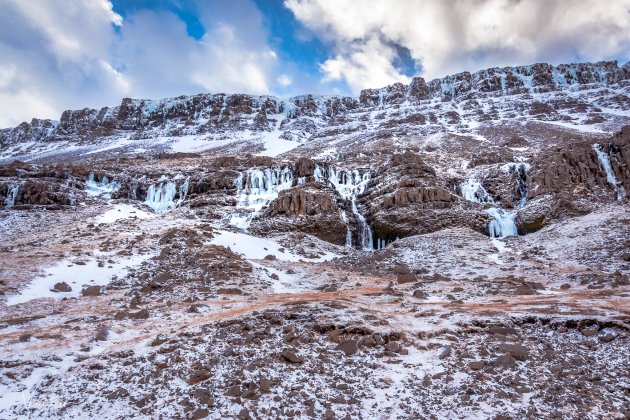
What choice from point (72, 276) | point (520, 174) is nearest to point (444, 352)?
point (72, 276)

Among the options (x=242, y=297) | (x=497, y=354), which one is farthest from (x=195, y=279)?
(x=497, y=354)

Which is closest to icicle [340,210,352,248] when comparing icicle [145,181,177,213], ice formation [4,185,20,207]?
icicle [145,181,177,213]

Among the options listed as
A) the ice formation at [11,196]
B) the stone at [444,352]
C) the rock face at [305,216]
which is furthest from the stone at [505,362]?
the ice formation at [11,196]

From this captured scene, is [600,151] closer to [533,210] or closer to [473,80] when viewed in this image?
[533,210]

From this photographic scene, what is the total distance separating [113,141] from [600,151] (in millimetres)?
138533

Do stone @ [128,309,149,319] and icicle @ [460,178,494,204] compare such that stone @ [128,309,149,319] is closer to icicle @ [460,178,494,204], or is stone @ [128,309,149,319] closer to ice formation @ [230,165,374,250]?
ice formation @ [230,165,374,250]

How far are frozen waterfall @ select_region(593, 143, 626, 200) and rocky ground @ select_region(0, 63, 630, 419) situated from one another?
25cm

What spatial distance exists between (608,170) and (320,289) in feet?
123

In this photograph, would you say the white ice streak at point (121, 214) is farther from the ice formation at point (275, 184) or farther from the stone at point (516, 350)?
the stone at point (516, 350)

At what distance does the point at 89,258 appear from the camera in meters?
21.0

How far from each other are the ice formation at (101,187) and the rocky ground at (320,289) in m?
0.35

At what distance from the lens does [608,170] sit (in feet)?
128

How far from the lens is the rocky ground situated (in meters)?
7.82

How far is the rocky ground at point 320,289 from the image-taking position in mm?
7820
